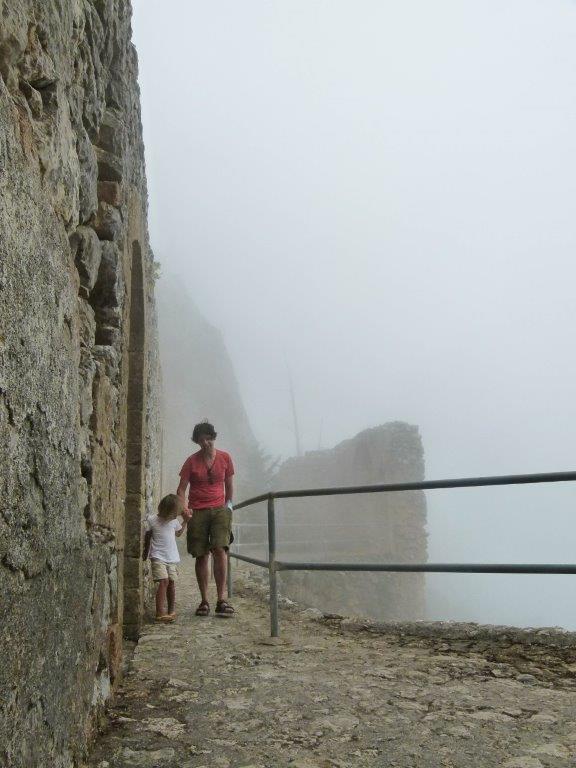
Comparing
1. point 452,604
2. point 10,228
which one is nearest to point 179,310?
point 452,604

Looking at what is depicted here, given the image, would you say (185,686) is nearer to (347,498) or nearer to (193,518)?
(193,518)

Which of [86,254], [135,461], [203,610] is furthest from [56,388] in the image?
[203,610]

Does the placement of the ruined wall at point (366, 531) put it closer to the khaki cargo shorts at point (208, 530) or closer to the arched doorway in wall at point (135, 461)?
the khaki cargo shorts at point (208, 530)

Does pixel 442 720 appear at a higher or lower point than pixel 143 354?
lower

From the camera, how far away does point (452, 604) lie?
118 feet

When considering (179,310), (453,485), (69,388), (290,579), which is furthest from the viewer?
(179,310)

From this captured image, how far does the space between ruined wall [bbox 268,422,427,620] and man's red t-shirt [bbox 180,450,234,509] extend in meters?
8.33

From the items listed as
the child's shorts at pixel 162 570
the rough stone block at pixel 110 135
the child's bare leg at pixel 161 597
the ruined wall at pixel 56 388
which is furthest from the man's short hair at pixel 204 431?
the rough stone block at pixel 110 135

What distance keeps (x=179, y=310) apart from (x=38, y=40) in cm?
4748

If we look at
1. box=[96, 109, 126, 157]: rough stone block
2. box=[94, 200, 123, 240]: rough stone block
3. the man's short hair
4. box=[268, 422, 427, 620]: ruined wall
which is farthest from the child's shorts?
box=[268, 422, 427, 620]: ruined wall

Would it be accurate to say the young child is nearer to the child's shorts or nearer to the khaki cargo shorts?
the child's shorts

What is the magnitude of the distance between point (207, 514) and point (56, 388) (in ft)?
10.2

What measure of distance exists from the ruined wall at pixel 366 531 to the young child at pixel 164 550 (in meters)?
8.24

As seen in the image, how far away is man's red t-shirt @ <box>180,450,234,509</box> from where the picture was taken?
4582mm
